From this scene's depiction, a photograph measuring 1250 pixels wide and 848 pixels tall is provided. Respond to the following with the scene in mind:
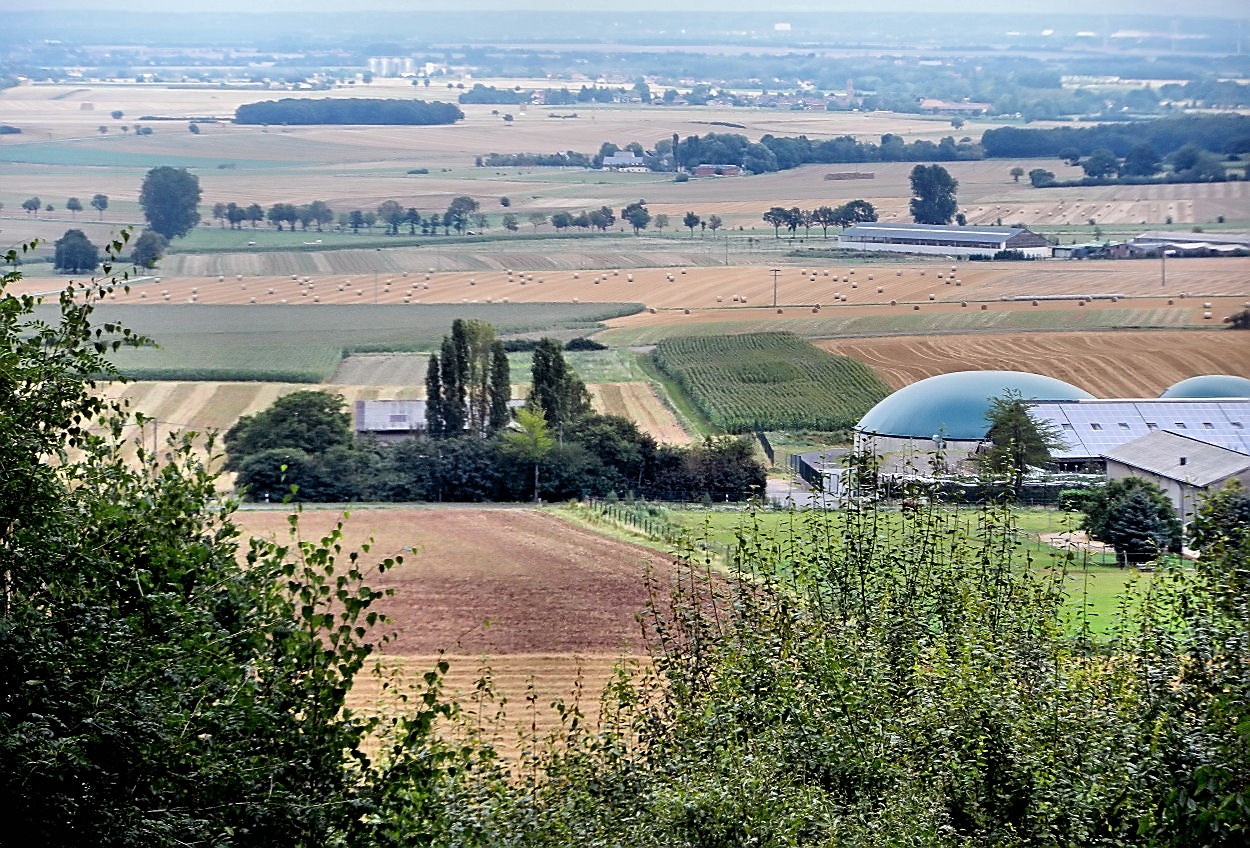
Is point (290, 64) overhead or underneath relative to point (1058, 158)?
overhead

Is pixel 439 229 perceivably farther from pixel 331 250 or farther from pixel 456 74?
pixel 456 74

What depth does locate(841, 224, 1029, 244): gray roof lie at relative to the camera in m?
63.0

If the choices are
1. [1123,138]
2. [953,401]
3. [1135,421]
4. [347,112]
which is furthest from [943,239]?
[347,112]

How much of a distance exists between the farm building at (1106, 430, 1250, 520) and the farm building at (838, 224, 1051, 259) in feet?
96.1

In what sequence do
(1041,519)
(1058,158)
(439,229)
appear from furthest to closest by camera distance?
1. (1058,158)
2. (439,229)
3. (1041,519)

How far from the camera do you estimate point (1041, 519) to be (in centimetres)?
2619

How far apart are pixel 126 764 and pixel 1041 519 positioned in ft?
69.4

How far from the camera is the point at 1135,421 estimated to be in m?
34.2

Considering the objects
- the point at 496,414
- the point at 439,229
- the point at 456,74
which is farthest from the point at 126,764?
the point at 456,74

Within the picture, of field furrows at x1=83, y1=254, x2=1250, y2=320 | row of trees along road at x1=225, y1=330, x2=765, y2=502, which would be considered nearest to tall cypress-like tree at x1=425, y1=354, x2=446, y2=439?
row of trees along road at x1=225, y1=330, x2=765, y2=502

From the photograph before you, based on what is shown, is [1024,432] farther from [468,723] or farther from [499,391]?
[468,723]

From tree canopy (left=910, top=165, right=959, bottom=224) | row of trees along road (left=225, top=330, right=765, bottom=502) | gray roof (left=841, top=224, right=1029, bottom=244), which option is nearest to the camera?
row of trees along road (left=225, top=330, right=765, bottom=502)

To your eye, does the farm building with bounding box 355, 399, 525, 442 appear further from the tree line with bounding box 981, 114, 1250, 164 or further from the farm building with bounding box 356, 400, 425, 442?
the tree line with bounding box 981, 114, 1250, 164

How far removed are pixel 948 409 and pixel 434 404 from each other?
10.5 m
